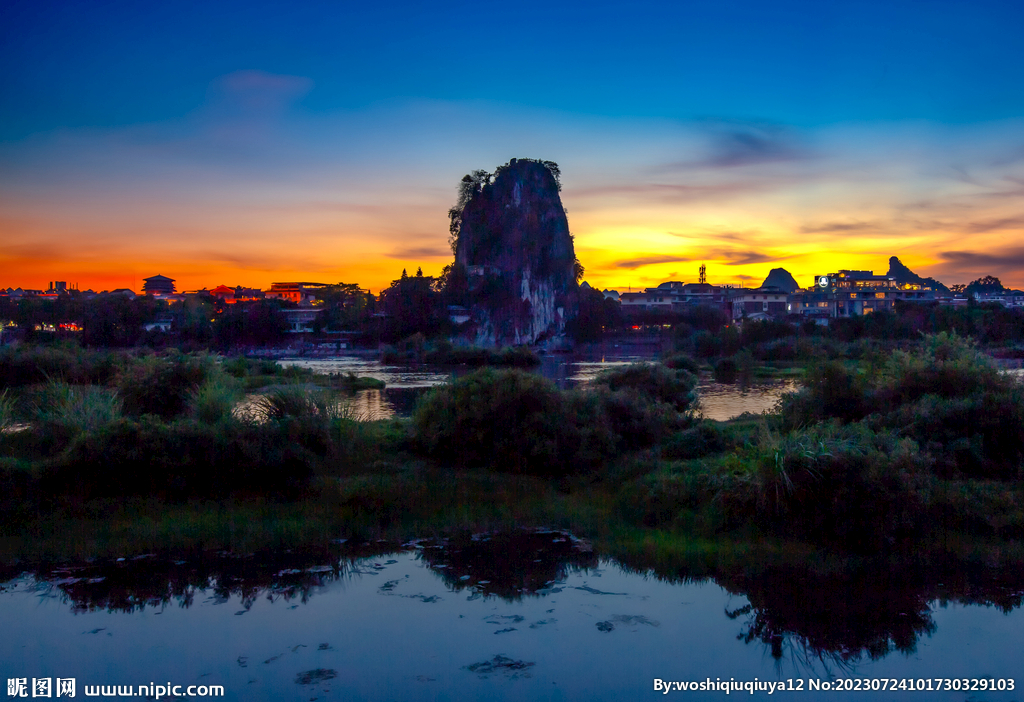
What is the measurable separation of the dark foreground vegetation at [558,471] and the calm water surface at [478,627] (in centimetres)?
74

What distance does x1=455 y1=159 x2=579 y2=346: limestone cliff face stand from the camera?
98.1 m

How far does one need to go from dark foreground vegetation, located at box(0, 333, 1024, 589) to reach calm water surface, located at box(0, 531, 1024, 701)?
74 cm

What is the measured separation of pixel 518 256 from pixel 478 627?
334 feet

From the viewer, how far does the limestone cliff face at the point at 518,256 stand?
98.1 meters

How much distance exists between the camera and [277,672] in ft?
17.1

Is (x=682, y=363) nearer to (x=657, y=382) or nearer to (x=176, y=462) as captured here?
(x=657, y=382)

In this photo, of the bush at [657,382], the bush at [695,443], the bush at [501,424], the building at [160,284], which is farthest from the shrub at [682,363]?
the building at [160,284]

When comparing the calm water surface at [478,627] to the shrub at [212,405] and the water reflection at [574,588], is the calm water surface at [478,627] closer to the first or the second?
the water reflection at [574,588]

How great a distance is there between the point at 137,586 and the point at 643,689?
4.70 meters

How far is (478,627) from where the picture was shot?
5934 millimetres

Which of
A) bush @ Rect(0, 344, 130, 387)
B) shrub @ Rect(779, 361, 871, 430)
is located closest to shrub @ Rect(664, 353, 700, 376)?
shrub @ Rect(779, 361, 871, 430)

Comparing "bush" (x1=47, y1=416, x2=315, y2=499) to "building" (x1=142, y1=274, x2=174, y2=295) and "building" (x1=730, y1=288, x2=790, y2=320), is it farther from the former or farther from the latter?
"building" (x1=142, y1=274, x2=174, y2=295)

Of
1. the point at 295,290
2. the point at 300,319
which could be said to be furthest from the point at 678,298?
the point at 295,290

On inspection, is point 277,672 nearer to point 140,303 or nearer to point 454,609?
point 454,609
